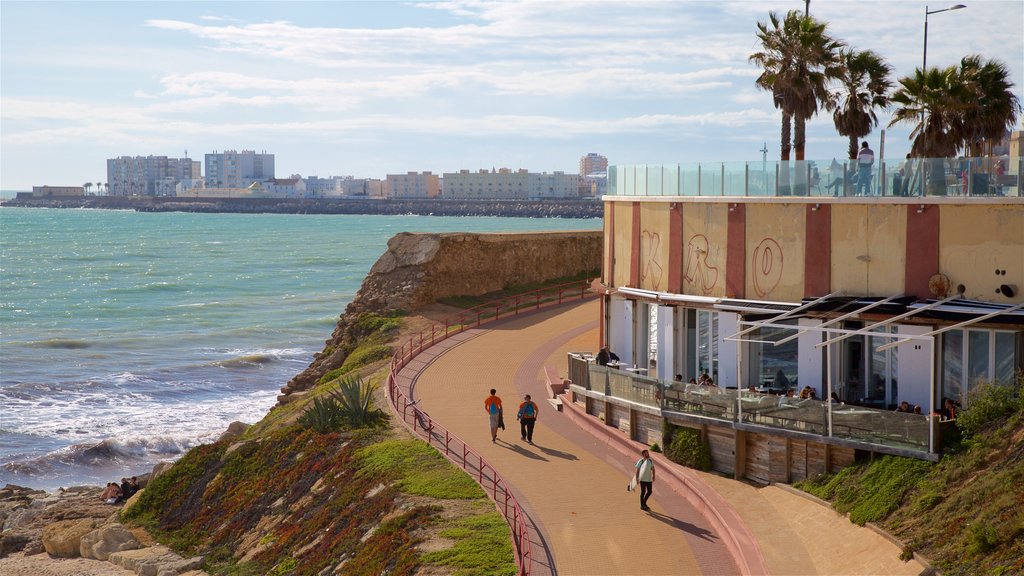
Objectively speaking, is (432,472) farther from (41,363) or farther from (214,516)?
(41,363)

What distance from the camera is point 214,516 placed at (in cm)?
2523

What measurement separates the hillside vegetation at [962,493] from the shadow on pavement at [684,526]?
231 centimetres

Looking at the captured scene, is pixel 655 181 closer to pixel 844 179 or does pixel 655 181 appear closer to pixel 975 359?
pixel 844 179

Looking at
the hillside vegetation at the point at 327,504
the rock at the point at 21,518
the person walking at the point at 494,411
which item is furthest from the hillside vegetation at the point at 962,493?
the rock at the point at 21,518

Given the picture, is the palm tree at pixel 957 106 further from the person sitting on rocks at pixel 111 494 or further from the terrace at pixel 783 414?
the person sitting on rocks at pixel 111 494

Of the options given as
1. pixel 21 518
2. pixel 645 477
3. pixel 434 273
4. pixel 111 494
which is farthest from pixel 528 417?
pixel 434 273

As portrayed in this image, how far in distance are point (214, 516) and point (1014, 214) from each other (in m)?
18.2

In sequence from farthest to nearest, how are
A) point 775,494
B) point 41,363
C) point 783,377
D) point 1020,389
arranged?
point 41,363 < point 783,377 < point 775,494 < point 1020,389

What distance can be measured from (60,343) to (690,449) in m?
48.1

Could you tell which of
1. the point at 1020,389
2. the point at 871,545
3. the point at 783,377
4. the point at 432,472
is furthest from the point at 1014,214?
the point at 432,472

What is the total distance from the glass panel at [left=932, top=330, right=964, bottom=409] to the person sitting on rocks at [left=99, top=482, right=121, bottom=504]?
821 inches

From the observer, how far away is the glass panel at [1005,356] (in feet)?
68.0

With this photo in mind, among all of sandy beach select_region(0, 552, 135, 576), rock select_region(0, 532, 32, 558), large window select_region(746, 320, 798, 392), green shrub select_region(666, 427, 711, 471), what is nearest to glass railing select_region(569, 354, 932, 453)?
green shrub select_region(666, 427, 711, 471)

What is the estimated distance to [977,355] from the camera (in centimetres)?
2130
